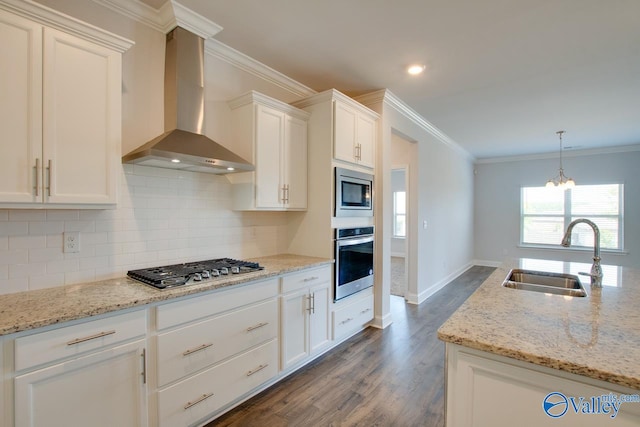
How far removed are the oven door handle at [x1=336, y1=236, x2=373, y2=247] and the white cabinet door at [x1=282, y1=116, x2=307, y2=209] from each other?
1.62ft

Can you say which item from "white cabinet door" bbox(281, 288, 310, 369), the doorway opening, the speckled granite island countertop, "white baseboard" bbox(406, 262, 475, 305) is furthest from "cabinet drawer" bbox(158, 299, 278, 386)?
"white baseboard" bbox(406, 262, 475, 305)

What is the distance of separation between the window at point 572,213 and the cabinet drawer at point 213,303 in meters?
6.93

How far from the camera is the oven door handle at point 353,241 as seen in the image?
290 centimetres

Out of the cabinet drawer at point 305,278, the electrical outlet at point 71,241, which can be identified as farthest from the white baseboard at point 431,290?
the electrical outlet at point 71,241

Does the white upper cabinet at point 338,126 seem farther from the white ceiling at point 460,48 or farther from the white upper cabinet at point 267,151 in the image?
the white ceiling at point 460,48

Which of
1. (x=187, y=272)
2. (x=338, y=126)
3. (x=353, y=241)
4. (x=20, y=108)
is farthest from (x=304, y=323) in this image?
(x=20, y=108)

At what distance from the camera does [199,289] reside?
1731 mm

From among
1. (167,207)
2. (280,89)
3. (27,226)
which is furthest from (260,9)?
(27,226)

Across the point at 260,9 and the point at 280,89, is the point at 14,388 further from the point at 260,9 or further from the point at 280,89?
the point at 280,89

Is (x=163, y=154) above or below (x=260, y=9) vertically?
below

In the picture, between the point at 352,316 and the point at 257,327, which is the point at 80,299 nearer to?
the point at 257,327

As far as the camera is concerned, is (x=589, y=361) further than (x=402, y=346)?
No

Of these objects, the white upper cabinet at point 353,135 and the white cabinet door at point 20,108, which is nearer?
the white cabinet door at point 20,108

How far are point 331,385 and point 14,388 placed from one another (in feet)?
6.09
